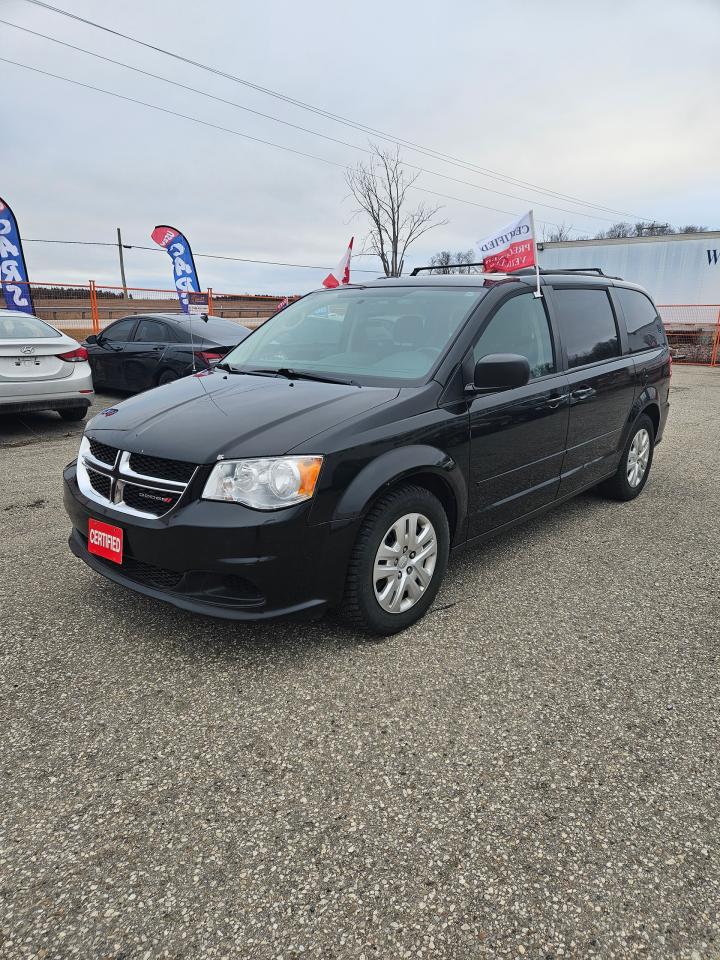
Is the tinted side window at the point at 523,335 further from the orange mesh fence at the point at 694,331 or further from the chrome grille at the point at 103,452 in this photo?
the orange mesh fence at the point at 694,331

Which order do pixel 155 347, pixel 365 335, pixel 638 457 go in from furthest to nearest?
1. pixel 155 347
2. pixel 638 457
3. pixel 365 335

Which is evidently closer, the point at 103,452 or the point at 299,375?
the point at 103,452

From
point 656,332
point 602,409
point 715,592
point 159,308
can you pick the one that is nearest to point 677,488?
point 656,332

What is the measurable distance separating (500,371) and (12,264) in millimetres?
15694

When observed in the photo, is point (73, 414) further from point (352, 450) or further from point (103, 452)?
point (352, 450)

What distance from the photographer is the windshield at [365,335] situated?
3.34m

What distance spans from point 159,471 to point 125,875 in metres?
1.48

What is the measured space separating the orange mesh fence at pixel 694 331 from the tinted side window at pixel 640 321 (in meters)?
14.1

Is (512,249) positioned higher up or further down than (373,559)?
higher up

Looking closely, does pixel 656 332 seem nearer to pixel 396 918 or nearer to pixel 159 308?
pixel 396 918

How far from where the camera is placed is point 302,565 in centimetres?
259

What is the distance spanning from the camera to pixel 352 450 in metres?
2.69

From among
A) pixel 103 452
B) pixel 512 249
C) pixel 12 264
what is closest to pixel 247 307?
pixel 12 264

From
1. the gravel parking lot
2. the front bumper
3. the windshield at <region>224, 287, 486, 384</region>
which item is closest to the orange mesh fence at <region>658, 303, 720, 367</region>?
the windshield at <region>224, 287, 486, 384</region>
